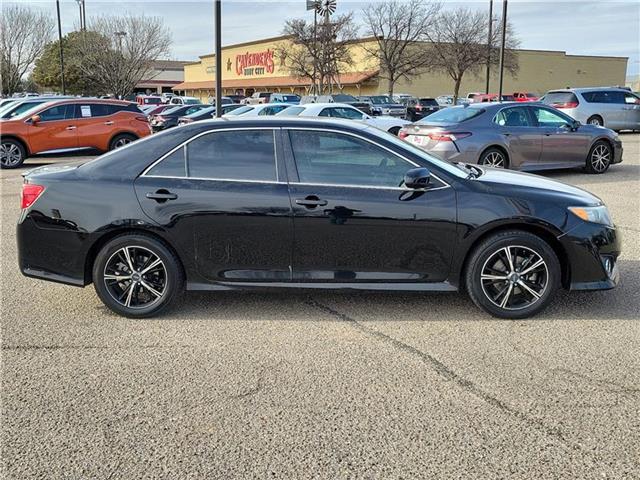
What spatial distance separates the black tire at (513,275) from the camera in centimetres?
459

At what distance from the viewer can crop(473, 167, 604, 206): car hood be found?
4.67m

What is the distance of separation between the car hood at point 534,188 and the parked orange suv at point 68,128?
44.6 feet

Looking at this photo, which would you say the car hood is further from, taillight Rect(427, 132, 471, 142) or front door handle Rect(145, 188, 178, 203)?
taillight Rect(427, 132, 471, 142)

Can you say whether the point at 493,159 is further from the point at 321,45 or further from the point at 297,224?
the point at 321,45

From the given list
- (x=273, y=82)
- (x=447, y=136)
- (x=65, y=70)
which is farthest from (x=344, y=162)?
(x=273, y=82)

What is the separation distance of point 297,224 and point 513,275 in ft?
5.65

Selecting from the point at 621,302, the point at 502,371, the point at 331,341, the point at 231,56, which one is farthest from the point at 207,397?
the point at 231,56

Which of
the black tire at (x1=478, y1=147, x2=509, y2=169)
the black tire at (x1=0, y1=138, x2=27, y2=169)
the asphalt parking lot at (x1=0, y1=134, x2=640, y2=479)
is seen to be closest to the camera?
the asphalt parking lot at (x1=0, y1=134, x2=640, y2=479)

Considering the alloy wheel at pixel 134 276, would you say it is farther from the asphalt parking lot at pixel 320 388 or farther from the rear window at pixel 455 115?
the rear window at pixel 455 115

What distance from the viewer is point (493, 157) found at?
11164 millimetres

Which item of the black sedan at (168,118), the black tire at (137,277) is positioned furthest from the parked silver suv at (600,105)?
the black tire at (137,277)

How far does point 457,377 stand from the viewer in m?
3.72

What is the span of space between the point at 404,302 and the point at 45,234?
9.74 ft

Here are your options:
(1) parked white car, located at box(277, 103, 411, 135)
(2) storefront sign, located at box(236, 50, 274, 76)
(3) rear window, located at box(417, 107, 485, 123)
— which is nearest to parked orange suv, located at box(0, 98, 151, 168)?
(1) parked white car, located at box(277, 103, 411, 135)
